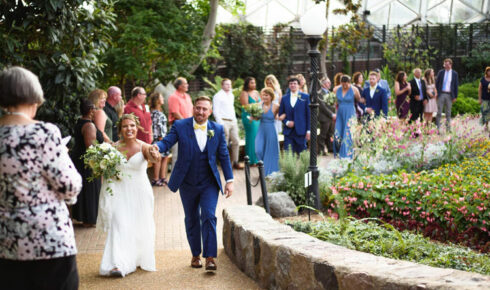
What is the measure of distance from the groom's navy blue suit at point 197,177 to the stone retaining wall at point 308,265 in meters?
0.32

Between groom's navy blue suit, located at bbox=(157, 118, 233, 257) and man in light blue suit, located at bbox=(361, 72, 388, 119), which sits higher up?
man in light blue suit, located at bbox=(361, 72, 388, 119)

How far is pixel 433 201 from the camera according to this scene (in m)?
7.94

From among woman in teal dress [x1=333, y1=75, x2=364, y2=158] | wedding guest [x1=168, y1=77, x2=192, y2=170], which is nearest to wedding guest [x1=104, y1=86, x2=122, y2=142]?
wedding guest [x1=168, y1=77, x2=192, y2=170]

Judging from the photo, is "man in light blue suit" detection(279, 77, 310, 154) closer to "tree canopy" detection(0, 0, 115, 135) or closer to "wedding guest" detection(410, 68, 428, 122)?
"tree canopy" detection(0, 0, 115, 135)

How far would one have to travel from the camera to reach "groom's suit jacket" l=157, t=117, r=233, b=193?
6.65 metres

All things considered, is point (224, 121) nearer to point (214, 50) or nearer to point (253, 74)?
point (214, 50)

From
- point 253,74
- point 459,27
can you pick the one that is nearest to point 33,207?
point 253,74

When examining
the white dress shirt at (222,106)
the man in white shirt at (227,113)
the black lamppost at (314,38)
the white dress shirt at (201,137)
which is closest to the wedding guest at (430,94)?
the man in white shirt at (227,113)

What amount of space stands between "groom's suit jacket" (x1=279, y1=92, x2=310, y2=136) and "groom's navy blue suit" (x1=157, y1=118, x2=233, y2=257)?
4.98 m

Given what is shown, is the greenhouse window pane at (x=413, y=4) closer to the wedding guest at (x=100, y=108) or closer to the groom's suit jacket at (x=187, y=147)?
the wedding guest at (x=100, y=108)

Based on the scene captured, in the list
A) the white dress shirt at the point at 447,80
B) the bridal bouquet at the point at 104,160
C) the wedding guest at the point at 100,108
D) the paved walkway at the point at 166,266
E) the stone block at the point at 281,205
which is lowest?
the paved walkway at the point at 166,266

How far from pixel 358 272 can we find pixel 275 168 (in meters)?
7.56

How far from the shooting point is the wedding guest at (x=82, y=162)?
852cm

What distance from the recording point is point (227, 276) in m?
6.46
